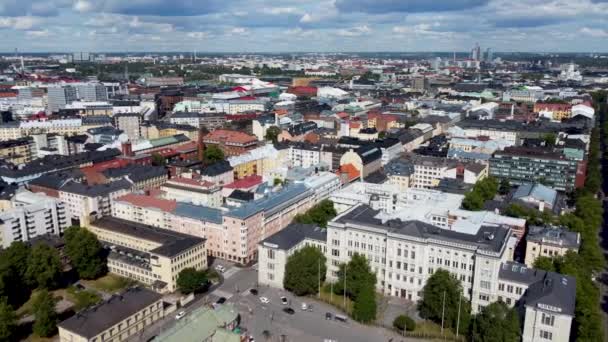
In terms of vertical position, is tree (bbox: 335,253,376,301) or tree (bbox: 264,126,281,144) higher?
tree (bbox: 264,126,281,144)

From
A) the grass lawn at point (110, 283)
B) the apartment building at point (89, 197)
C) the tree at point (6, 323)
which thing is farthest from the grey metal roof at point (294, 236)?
the apartment building at point (89, 197)

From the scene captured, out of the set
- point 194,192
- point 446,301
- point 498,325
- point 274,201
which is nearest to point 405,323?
point 446,301

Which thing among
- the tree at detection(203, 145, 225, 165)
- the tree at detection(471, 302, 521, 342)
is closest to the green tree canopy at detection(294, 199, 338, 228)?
the tree at detection(471, 302, 521, 342)

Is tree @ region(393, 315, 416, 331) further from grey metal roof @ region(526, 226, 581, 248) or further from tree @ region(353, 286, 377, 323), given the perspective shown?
grey metal roof @ region(526, 226, 581, 248)

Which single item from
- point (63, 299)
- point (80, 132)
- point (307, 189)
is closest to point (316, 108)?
point (80, 132)

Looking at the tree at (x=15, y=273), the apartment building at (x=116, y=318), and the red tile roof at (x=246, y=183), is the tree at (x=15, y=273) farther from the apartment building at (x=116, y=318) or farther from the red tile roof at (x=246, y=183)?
the red tile roof at (x=246, y=183)

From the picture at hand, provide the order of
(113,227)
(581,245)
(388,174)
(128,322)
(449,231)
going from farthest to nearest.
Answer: (388,174) → (113,227) → (581,245) → (449,231) → (128,322)

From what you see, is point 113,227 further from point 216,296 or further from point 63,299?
point 216,296

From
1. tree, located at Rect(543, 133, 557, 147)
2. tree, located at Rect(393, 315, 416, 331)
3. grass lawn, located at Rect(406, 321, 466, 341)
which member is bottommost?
grass lawn, located at Rect(406, 321, 466, 341)
